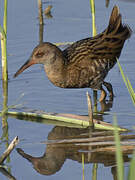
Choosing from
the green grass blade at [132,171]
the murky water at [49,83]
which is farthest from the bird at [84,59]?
the green grass blade at [132,171]

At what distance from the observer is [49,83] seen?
773 centimetres

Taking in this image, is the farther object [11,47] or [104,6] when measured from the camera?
[104,6]

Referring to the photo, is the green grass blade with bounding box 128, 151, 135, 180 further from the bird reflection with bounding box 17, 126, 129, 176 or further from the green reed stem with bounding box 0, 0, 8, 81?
the green reed stem with bounding box 0, 0, 8, 81

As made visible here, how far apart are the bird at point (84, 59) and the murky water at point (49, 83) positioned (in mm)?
252

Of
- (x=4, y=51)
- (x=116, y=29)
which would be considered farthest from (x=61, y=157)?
(x=116, y=29)

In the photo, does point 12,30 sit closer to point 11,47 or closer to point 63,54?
point 11,47

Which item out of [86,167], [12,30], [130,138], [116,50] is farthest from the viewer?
[12,30]

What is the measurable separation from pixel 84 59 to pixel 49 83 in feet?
2.62

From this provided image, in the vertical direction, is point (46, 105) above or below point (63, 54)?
below

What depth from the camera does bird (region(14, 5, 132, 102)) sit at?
701cm

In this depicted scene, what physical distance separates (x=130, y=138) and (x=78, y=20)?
4.47 metres

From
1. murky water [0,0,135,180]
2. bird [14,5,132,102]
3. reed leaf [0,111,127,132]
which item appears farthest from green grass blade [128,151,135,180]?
bird [14,5,132,102]

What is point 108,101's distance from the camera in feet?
23.7

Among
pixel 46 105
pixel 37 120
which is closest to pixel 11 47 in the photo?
pixel 46 105
